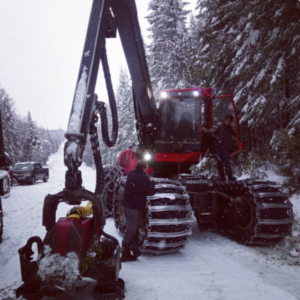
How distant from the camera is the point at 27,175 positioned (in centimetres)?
2439

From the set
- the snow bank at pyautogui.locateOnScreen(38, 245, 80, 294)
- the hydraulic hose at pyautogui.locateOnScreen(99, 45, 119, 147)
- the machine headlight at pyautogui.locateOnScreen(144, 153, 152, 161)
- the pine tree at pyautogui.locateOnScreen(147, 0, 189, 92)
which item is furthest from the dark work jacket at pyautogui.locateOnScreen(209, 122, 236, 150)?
the pine tree at pyautogui.locateOnScreen(147, 0, 189, 92)

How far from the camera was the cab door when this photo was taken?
7273 mm

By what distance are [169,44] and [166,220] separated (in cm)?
1876

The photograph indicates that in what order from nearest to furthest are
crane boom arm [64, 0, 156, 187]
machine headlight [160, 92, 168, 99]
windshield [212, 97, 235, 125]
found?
crane boom arm [64, 0, 156, 187], machine headlight [160, 92, 168, 99], windshield [212, 97, 235, 125]

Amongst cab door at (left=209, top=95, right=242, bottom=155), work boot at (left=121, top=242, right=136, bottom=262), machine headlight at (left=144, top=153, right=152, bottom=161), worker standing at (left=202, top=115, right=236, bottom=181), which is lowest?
work boot at (left=121, top=242, right=136, bottom=262)

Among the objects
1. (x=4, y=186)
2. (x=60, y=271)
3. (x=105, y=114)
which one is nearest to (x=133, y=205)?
(x=105, y=114)

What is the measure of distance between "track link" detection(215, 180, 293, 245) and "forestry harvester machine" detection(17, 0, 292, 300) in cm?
2

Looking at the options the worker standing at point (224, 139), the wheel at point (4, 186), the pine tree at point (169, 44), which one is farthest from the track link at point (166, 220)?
the pine tree at point (169, 44)

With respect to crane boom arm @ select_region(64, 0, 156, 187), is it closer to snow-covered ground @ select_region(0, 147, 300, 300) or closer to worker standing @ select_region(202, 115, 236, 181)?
worker standing @ select_region(202, 115, 236, 181)

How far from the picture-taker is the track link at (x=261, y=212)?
579 centimetres

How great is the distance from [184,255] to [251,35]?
30.9 feet

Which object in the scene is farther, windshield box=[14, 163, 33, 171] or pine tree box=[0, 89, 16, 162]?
pine tree box=[0, 89, 16, 162]

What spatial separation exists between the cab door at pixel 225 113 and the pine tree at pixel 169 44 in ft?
46.4

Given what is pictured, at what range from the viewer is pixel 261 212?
19.1ft
